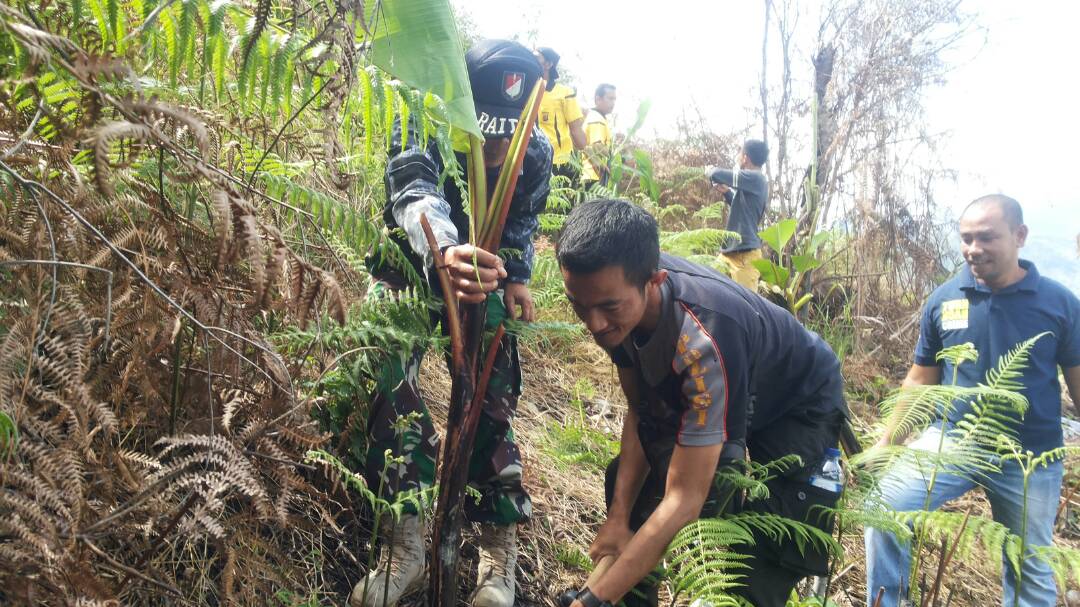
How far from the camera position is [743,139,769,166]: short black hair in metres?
7.08

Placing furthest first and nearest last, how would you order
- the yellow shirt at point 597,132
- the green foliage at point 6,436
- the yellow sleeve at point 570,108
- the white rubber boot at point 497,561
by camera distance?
the yellow shirt at point 597,132
the yellow sleeve at point 570,108
the white rubber boot at point 497,561
the green foliage at point 6,436

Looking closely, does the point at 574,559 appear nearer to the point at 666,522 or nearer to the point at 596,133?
the point at 666,522

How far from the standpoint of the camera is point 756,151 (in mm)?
7098

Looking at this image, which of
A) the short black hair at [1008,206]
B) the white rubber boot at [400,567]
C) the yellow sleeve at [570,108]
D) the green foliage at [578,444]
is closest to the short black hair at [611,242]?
the green foliage at [578,444]

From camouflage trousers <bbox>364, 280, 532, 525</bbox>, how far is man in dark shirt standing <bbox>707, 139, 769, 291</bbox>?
4742mm

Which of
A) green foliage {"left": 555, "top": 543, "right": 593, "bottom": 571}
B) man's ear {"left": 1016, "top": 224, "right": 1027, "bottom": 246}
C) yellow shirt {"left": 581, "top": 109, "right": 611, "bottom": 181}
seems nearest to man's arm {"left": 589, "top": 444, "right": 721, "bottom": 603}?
green foliage {"left": 555, "top": 543, "right": 593, "bottom": 571}

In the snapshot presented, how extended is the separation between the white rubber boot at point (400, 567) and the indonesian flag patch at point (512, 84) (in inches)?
55.3

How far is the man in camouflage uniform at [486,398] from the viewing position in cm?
223

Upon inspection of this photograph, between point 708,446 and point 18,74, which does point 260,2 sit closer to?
point 18,74

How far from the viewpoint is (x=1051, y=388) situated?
12.0ft

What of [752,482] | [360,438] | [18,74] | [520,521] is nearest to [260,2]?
[18,74]

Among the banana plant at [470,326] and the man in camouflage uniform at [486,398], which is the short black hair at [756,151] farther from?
the banana plant at [470,326]

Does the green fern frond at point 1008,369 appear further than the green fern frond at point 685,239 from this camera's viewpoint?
No

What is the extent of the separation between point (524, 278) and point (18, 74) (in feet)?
5.63
